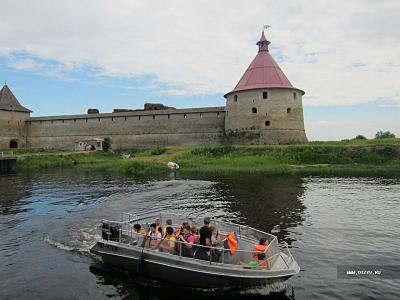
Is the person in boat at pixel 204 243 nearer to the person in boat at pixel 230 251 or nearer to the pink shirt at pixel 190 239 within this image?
the pink shirt at pixel 190 239

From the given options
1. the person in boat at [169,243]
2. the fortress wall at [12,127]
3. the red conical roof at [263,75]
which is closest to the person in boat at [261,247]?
the person in boat at [169,243]

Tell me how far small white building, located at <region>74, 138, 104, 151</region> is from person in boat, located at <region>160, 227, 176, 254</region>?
1765 inches

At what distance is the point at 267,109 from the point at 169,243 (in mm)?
36907

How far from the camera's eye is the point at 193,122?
164 feet

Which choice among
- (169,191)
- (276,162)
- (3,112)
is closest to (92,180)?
(169,191)

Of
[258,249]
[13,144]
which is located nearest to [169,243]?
[258,249]

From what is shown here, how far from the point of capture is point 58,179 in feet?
97.2

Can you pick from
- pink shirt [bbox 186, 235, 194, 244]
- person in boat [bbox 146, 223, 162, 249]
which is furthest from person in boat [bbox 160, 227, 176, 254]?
pink shirt [bbox 186, 235, 194, 244]

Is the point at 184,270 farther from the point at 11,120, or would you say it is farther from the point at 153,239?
the point at 11,120

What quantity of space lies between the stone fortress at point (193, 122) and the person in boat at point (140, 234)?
116ft

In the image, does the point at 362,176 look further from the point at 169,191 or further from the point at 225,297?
the point at 225,297

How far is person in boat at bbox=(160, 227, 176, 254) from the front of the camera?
9711 mm

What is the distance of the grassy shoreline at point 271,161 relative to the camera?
3259cm

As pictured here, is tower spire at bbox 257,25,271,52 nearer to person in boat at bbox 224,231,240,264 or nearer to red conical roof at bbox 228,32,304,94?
red conical roof at bbox 228,32,304,94
